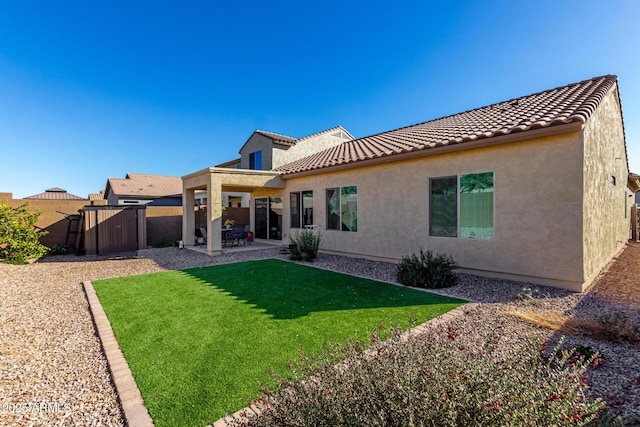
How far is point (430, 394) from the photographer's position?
1.90m

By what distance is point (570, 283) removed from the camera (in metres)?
7.12

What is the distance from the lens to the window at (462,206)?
8445 millimetres

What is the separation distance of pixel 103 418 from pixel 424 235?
911 centimetres

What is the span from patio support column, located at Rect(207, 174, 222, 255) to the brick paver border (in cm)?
767

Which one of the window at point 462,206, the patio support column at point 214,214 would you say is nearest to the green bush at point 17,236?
the patio support column at point 214,214

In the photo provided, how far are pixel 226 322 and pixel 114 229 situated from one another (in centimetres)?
1301

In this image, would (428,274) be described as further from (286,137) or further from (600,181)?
(286,137)

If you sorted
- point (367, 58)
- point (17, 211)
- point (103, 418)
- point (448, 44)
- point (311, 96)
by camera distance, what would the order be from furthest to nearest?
point (311, 96) < point (367, 58) < point (448, 44) < point (17, 211) < point (103, 418)

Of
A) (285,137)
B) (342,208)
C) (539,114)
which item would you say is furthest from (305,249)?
(285,137)

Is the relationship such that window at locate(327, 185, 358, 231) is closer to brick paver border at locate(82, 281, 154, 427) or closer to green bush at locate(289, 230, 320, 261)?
green bush at locate(289, 230, 320, 261)

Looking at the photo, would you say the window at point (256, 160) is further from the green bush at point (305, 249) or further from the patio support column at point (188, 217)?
the green bush at point (305, 249)

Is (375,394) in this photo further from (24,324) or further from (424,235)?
(424,235)

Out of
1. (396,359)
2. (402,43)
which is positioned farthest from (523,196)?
(402,43)

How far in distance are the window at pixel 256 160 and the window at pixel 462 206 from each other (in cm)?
1365
